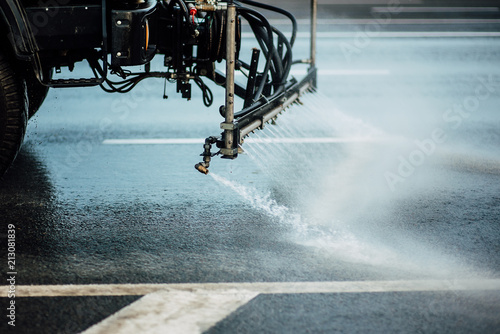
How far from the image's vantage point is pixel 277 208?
534 cm

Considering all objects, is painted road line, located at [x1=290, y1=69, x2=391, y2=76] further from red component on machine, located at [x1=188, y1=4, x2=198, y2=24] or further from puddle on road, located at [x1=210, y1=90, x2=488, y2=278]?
red component on machine, located at [x1=188, y1=4, x2=198, y2=24]

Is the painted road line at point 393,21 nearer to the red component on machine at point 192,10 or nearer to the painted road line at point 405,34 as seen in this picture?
the painted road line at point 405,34

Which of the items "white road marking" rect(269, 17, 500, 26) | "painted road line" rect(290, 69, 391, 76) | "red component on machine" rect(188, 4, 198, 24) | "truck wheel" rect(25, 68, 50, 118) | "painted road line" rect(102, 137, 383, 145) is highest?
"red component on machine" rect(188, 4, 198, 24)

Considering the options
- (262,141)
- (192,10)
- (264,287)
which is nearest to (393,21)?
(262,141)

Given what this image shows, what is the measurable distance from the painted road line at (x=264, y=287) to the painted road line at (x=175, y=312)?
7 cm

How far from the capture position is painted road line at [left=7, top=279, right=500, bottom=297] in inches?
153

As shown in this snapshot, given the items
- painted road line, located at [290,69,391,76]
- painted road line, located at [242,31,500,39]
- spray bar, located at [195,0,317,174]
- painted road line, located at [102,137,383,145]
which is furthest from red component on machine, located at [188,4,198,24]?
painted road line, located at [242,31,500,39]

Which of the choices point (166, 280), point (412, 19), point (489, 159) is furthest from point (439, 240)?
point (412, 19)

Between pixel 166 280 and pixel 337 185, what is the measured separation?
2250 mm

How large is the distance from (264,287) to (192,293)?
0.39 metres

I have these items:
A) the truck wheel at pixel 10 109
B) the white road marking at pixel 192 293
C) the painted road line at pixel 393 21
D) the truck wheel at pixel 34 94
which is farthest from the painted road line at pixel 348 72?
the white road marking at pixel 192 293

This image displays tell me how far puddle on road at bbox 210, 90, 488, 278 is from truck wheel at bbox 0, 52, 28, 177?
1.60 metres

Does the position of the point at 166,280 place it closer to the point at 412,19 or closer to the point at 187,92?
the point at 187,92

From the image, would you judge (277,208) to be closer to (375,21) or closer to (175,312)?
(175,312)
